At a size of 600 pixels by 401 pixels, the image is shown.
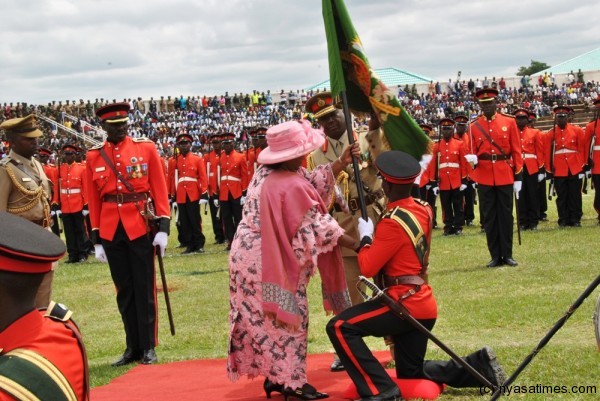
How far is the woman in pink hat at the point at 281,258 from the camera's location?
19.1 ft

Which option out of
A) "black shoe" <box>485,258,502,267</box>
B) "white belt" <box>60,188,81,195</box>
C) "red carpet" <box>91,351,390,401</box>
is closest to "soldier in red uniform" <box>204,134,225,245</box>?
"white belt" <box>60,188,81,195</box>

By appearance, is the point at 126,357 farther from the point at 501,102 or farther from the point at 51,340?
the point at 501,102

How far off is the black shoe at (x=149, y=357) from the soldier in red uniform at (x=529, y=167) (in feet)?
39.1

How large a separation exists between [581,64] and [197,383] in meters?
73.1

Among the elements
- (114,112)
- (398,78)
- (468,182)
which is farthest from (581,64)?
(114,112)

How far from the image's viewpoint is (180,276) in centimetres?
1490

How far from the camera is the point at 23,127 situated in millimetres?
7496

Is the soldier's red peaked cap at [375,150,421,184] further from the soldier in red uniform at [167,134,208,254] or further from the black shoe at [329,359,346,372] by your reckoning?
the soldier in red uniform at [167,134,208,254]

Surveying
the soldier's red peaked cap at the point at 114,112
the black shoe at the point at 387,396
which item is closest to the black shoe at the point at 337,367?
the black shoe at the point at 387,396

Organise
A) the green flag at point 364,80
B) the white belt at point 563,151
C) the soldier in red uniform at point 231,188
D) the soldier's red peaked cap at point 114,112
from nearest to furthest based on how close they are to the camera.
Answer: the green flag at point 364,80 → the soldier's red peaked cap at point 114,112 → the white belt at point 563,151 → the soldier in red uniform at point 231,188

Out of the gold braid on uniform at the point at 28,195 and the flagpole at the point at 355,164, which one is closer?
the flagpole at the point at 355,164

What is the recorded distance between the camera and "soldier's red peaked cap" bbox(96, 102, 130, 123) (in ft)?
25.8

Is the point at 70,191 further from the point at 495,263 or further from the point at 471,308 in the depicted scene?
the point at 471,308

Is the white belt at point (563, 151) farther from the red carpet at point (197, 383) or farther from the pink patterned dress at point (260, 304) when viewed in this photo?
the pink patterned dress at point (260, 304)
